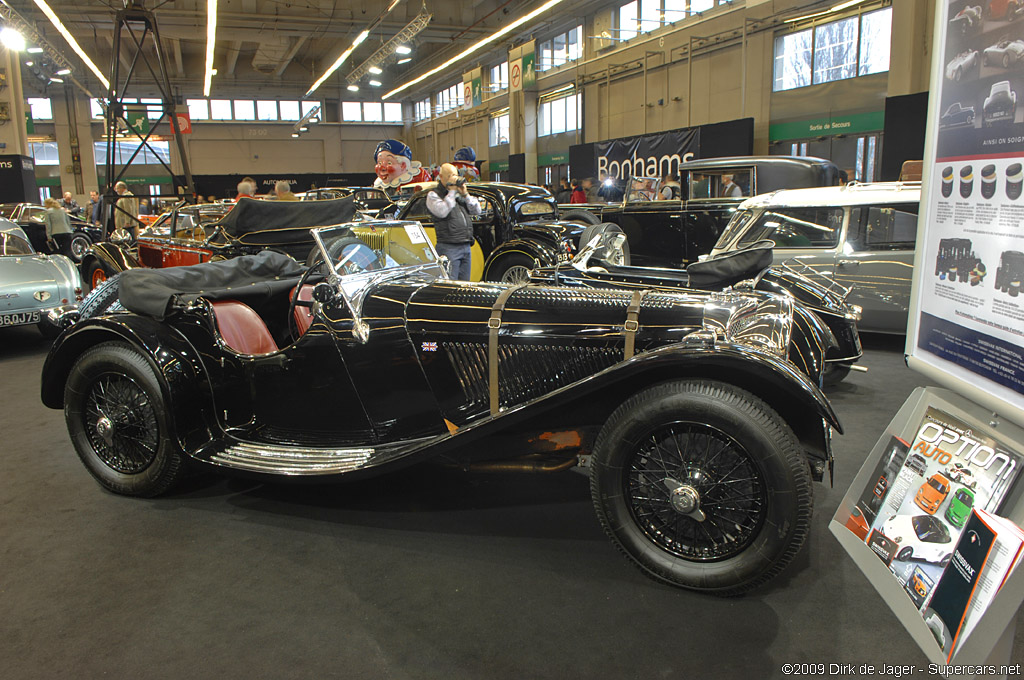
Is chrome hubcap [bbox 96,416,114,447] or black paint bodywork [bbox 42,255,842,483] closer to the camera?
black paint bodywork [bbox 42,255,842,483]

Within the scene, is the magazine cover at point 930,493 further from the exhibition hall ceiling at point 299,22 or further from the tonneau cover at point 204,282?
the exhibition hall ceiling at point 299,22

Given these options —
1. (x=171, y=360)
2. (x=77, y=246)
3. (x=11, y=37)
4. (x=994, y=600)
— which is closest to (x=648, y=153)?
(x=77, y=246)

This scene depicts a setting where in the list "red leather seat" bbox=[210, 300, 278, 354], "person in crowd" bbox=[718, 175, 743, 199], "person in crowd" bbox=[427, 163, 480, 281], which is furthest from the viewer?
"person in crowd" bbox=[718, 175, 743, 199]

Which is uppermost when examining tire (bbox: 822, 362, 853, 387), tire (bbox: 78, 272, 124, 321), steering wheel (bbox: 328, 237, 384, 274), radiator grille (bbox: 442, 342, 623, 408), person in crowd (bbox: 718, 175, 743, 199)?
person in crowd (bbox: 718, 175, 743, 199)

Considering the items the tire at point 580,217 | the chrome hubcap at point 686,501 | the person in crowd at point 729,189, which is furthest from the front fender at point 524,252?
the chrome hubcap at point 686,501

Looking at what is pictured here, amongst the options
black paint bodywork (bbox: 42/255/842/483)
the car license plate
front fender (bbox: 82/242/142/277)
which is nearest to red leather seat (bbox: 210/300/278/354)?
black paint bodywork (bbox: 42/255/842/483)

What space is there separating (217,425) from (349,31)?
18274 mm

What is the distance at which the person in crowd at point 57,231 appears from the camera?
11.5 meters

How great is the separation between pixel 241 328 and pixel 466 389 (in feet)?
4.93

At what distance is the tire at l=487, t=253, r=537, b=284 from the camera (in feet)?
26.9

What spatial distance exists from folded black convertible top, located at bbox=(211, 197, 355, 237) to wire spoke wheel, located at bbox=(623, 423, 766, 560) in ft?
15.0

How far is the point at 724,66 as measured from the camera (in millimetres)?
14523

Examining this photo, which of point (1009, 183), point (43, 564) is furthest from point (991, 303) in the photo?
point (43, 564)

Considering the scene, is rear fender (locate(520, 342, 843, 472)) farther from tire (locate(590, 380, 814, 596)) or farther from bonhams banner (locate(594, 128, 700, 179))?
bonhams banner (locate(594, 128, 700, 179))
